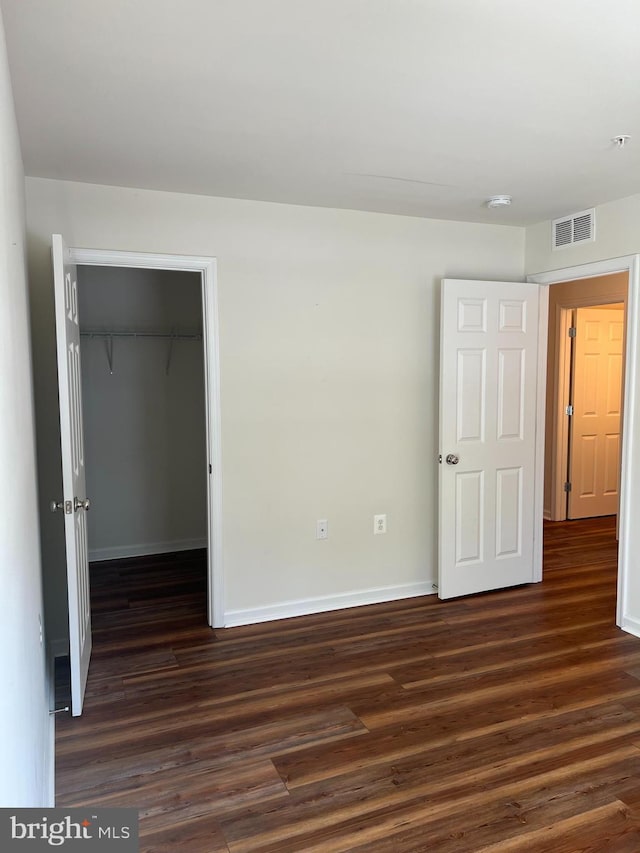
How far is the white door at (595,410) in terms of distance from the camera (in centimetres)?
607

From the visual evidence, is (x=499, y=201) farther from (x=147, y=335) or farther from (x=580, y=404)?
(x=580, y=404)

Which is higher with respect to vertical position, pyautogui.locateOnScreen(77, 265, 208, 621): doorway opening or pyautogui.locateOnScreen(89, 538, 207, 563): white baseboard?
pyautogui.locateOnScreen(77, 265, 208, 621): doorway opening

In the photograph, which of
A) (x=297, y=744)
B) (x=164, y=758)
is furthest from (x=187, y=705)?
(x=297, y=744)

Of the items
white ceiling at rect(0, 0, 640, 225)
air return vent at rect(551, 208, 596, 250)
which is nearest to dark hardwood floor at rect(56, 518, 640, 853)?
air return vent at rect(551, 208, 596, 250)

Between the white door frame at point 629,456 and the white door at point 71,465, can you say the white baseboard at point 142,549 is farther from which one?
the white door frame at point 629,456

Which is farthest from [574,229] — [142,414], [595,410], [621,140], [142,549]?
[142,549]

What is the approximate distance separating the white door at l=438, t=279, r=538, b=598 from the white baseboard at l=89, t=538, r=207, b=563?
7.58 ft

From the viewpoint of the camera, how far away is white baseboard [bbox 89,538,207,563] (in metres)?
5.03

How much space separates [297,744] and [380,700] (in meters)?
0.50

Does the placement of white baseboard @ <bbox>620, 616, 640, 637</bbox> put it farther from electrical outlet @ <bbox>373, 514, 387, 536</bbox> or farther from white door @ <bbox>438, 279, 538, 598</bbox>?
electrical outlet @ <bbox>373, 514, 387, 536</bbox>

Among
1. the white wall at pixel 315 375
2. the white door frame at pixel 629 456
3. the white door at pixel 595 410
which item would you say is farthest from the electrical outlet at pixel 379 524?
the white door at pixel 595 410

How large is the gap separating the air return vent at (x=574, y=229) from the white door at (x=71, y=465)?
3.00 meters

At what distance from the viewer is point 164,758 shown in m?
2.44

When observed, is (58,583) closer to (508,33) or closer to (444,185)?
(444,185)
